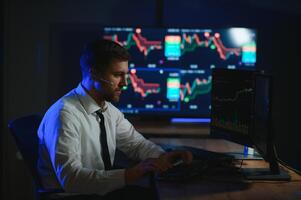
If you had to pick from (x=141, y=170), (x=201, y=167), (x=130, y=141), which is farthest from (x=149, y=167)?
(x=130, y=141)

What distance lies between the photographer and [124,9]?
3.87 meters

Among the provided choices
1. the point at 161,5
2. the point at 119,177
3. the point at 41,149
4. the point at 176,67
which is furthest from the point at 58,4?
the point at 119,177

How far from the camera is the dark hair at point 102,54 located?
234cm

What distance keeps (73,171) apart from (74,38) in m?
1.92

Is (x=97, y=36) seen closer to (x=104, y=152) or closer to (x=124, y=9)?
(x=124, y=9)

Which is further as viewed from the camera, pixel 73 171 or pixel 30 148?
pixel 30 148

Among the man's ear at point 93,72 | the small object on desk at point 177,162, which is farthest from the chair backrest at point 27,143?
the small object on desk at point 177,162

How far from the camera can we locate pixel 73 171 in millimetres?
2039

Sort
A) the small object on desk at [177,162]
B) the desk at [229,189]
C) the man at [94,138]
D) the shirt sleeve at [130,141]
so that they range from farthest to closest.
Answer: the shirt sleeve at [130,141] → the small object on desk at [177,162] → the man at [94,138] → the desk at [229,189]

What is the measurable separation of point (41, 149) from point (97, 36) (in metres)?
1.61

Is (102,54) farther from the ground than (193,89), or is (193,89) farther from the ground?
(102,54)

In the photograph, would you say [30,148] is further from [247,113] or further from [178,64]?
[178,64]

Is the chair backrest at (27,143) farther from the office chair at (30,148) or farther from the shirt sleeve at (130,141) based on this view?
the shirt sleeve at (130,141)

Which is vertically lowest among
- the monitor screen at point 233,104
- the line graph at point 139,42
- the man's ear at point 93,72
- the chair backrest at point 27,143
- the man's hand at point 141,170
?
the man's hand at point 141,170
